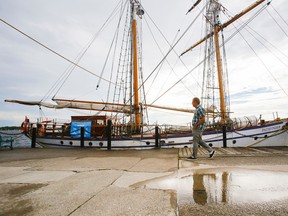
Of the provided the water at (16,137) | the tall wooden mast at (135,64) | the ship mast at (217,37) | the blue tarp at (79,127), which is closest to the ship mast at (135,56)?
the tall wooden mast at (135,64)

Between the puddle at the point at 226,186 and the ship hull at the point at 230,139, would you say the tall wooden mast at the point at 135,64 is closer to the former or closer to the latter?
the ship hull at the point at 230,139

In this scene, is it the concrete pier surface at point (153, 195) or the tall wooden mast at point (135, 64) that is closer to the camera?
the concrete pier surface at point (153, 195)

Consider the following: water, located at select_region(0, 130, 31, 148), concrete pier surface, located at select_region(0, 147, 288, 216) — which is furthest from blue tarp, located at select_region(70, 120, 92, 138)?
concrete pier surface, located at select_region(0, 147, 288, 216)

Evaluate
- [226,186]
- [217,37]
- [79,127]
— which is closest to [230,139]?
[226,186]

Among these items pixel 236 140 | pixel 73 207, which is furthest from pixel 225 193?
pixel 236 140

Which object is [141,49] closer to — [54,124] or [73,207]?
[54,124]

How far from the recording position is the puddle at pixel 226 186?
2.05 meters

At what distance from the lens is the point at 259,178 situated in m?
2.84

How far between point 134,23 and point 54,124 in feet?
39.3

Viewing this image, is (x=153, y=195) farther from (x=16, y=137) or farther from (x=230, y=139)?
(x=16, y=137)

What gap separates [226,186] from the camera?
Answer: 250 centimetres

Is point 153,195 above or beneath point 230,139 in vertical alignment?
above

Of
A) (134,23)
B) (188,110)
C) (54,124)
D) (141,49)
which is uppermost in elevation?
(134,23)

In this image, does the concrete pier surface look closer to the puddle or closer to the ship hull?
the puddle
